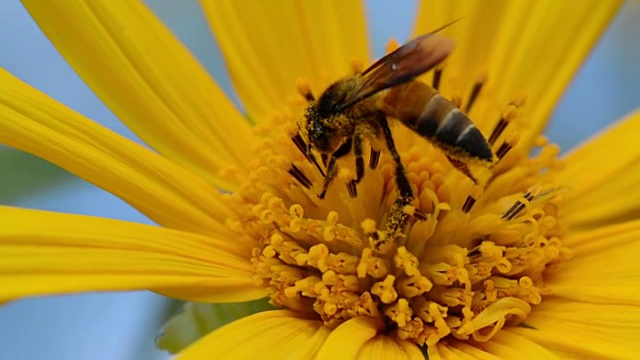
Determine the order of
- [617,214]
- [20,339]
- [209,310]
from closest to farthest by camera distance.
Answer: [209,310], [617,214], [20,339]

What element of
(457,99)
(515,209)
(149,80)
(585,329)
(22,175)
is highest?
(22,175)

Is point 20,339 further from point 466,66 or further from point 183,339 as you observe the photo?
point 466,66

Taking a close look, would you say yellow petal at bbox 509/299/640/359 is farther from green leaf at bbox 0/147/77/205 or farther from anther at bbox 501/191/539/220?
green leaf at bbox 0/147/77/205

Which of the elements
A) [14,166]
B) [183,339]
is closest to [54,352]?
[14,166]

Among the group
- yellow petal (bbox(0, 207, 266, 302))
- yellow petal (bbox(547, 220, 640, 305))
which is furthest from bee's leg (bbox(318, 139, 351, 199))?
yellow petal (bbox(547, 220, 640, 305))

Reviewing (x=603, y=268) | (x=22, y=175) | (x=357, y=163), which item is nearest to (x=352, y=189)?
(x=357, y=163)

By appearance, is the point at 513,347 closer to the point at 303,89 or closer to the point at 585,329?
the point at 585,329
